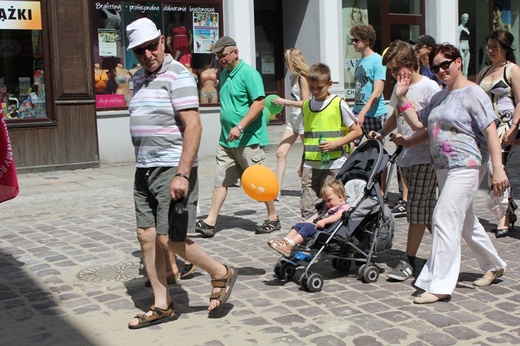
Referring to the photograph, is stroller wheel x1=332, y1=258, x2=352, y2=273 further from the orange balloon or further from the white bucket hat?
the white bucket hat

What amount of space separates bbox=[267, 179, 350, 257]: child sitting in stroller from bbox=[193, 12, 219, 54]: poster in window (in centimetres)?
940

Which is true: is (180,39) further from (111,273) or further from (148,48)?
(148,48)

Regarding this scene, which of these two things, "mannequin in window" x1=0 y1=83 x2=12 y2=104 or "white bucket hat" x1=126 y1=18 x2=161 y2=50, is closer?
"white bucket hat" x1=126 y1=18 x2=161 y2=50

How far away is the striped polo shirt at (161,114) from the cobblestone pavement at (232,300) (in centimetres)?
110

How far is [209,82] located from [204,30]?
0.99 metres

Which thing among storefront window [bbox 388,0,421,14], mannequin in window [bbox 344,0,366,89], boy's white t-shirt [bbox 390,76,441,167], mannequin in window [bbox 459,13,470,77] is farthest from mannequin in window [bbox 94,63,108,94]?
mannequin in window [bbox 459,13,470,77]

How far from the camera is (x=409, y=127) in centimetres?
634

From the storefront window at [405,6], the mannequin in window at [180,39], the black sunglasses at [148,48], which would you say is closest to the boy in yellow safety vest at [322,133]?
the black sunglasses at [148,48]

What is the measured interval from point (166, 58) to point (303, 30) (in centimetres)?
1218

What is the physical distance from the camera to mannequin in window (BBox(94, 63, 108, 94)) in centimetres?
1391

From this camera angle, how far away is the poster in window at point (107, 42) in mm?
13969

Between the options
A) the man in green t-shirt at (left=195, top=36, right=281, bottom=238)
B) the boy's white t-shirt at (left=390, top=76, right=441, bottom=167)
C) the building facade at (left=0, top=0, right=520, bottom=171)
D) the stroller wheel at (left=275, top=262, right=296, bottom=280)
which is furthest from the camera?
the building facade at (left=0, top=0, right=520, bottom=171)

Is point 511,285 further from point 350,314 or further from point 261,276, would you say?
point 261,276

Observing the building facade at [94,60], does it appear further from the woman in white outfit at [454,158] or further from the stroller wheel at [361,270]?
the woman in white outfit at [454,158]
